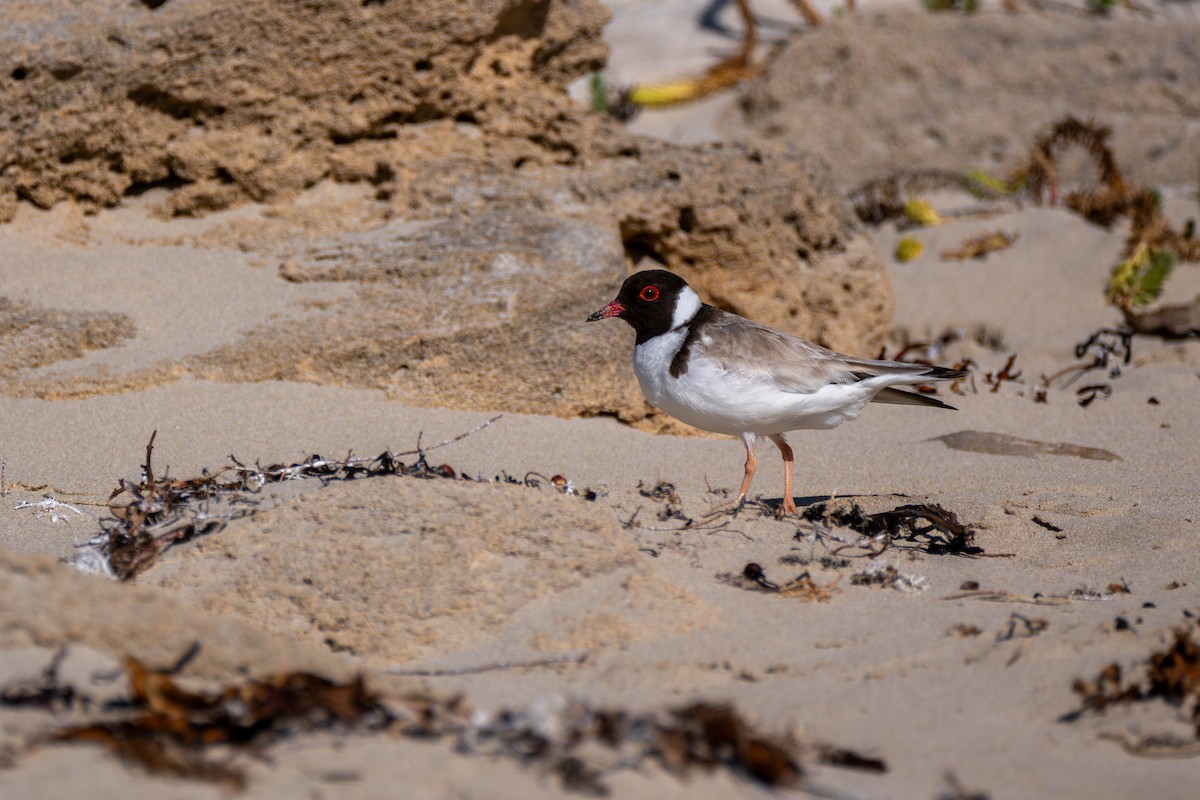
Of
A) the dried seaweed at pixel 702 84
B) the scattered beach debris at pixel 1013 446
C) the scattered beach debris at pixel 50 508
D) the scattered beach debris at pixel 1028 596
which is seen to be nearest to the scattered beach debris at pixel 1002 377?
the scattered beach debris at pixel 1013 446

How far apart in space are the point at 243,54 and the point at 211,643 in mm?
4465

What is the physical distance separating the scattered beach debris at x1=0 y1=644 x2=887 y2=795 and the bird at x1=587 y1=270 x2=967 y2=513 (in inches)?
96.1

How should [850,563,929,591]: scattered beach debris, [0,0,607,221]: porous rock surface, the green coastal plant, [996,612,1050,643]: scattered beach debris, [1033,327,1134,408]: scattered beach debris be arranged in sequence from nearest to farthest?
[996,612,1050,643]: scattered beach debris → [850,563,929,591]: scattered beach debris → [0,0,607,221]: porous rock surface → [1033,327,1134,408]: scattered beach debris → the green coastal plant

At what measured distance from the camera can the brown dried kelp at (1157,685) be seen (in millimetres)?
3115

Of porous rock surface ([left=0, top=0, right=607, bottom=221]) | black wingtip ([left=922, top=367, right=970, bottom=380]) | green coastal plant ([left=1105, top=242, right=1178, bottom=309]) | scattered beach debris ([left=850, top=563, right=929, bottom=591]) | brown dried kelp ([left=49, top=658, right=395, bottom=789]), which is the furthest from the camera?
green coastal plant ([left=1105, top=242, right=1178, bottom=309])

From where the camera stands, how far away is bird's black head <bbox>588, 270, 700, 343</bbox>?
217 inches

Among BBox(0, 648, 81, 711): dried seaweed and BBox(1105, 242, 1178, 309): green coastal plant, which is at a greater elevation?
BBox(0, 648, 81, 711): dried seaweed

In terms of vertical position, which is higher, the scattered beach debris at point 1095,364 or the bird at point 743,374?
the bird at point 743,374

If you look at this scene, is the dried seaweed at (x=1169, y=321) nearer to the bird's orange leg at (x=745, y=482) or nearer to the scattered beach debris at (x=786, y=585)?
the bird's orange leg at (x=745, y=482)

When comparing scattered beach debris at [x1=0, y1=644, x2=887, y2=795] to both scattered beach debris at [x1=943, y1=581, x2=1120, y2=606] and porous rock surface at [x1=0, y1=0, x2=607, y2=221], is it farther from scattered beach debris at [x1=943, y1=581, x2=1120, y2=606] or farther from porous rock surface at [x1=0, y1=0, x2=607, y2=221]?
porous rock surface at [x1=0, y1=0, x2=607, y2=221]

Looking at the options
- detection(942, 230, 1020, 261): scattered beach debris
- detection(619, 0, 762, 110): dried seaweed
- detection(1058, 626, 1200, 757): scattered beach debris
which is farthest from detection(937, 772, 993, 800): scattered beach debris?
detection(619, 0, 762, 110): dried seaweed

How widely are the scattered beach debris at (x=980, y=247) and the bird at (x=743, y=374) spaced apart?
4603 mm

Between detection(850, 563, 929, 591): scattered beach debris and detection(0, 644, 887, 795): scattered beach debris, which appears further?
detection(850, 563, 929, 591): scattered beach debris

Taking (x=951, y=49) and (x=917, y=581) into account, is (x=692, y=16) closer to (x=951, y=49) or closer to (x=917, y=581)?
(x=951, y=49)
